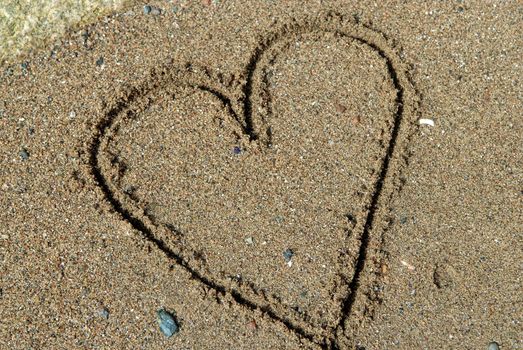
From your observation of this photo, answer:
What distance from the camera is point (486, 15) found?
134 inches

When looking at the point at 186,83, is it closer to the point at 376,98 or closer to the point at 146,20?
the point at 146,20

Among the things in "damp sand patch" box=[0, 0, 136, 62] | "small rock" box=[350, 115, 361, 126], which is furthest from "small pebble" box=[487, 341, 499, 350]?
"damp sand patch" box=[0, 0, 136, 62]

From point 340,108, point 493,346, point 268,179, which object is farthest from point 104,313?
point 493,346

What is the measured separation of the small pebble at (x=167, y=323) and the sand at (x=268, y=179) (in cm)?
2

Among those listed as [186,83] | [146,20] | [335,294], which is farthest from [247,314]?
[146,20]

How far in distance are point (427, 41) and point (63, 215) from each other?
215cm

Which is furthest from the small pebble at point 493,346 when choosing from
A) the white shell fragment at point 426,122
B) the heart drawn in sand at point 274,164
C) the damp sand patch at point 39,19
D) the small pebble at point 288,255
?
the damp sand patch at point 39,19

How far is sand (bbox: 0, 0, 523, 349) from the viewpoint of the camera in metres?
2.95

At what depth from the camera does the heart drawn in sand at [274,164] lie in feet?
9.87

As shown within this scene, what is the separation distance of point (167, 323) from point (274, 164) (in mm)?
954

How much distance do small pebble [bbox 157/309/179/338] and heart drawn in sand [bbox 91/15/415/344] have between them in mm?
234

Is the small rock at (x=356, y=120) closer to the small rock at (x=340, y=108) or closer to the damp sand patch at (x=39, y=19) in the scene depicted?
the small rock at (x=340, y=108)

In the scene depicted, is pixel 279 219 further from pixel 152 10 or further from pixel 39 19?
pixel 39 19

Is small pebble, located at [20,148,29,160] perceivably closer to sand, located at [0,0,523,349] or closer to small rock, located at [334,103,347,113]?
sand, located at [0,0,523,349]
